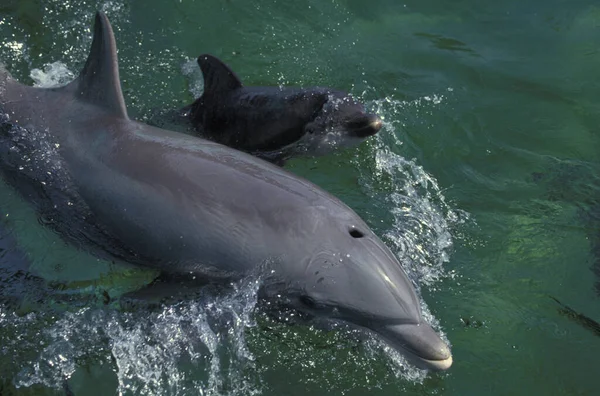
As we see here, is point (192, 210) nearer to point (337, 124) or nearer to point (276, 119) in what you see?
point (276, 119)

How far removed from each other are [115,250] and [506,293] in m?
4.05

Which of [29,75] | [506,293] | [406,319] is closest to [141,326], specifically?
[406,319]

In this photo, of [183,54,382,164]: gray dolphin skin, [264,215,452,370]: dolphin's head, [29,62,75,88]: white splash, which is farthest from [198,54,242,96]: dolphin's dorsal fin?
[264,215,452,370]: dolphin's head

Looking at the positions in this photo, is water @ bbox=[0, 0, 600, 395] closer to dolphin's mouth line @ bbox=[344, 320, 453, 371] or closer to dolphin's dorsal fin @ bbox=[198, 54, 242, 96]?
dolphin's mouth line @ bbox=[344, 320, 453, 371]

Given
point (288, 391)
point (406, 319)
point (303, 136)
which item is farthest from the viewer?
point (303, 136)

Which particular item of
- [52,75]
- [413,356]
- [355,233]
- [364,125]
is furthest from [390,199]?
[52,75]

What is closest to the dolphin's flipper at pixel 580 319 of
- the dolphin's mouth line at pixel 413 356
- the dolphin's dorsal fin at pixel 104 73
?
the dolphin's mouth line at pixel 413 356

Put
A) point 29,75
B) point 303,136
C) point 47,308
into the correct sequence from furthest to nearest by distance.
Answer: point 29,75
point 303,136
point 47,308

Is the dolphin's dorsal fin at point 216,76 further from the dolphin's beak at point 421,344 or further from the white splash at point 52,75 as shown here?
the dolphin's beak at point 421,344

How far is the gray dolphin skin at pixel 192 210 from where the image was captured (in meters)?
5.53

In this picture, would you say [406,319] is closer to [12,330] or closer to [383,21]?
[12,330]

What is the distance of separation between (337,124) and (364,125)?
0.32 meters

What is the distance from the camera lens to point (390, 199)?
27.1ft

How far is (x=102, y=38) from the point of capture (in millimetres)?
6543
